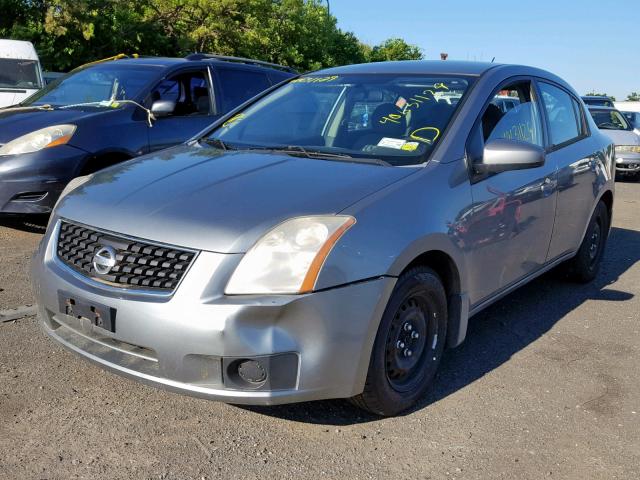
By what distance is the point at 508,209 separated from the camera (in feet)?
12.3

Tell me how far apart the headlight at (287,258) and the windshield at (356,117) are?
2.80ft

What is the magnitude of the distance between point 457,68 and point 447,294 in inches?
60.4

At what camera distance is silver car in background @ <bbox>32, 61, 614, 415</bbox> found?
2.64 metres

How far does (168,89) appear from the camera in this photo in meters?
6.80

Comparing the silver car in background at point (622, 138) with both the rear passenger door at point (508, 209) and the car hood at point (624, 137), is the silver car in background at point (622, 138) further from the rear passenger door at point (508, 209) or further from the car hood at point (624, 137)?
the rear passenger door at point (508, 209)

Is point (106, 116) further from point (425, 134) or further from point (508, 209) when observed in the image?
point (508, 209)

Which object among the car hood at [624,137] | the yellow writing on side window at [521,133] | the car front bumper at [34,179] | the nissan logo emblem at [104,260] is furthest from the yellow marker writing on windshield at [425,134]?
the car hood at [624,137]

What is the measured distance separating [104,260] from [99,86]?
447 centimetres

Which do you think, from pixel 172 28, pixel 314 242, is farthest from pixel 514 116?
pixel 172 28

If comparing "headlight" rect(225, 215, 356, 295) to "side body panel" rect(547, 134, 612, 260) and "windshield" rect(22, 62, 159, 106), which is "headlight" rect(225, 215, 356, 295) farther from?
"windshield" rect(22, 62, 159, 106)

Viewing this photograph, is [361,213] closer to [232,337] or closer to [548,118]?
[232,337]

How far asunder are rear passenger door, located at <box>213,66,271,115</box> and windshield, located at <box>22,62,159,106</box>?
756 millimetres

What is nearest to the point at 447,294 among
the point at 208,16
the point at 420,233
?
the point at 420,233

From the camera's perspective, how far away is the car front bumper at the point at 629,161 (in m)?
14.0
